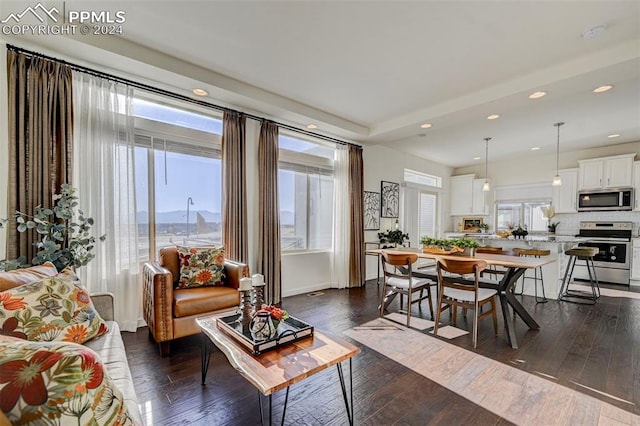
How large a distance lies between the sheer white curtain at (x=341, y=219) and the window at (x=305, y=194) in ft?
0.36

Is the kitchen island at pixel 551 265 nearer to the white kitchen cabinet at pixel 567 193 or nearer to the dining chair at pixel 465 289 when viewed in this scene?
the dining chair at pixel 465 289

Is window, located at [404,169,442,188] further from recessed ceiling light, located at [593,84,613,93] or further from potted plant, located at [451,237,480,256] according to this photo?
recessed ceiling light, located at [593,84,613,93]

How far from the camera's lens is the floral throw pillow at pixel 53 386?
62 centimetres

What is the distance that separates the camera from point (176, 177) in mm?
3449

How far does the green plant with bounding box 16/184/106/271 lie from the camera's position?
2279 millimetres

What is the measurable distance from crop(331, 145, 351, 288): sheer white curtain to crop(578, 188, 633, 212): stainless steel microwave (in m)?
5.01

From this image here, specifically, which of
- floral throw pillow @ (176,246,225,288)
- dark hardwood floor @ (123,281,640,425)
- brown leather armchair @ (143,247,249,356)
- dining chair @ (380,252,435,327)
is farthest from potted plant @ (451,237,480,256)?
floral throw pillow @ (176,246,225,288)

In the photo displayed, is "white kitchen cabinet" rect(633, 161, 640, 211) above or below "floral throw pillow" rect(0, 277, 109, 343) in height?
above

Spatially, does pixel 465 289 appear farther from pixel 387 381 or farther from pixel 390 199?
pixel 390 199

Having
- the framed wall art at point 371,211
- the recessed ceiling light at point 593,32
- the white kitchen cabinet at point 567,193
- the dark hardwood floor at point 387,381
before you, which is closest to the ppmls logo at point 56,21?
the dark hardwood floor at point 387,381

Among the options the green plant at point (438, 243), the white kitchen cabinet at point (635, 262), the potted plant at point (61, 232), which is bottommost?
the white kitchen cabinet at point (635, 262)

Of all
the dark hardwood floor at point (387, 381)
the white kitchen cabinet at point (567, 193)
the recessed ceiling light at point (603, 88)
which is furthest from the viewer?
the white kitchen cabinet at point (567, 193)

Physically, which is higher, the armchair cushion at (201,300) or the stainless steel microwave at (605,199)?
the stainless steel microwave at (605,199)

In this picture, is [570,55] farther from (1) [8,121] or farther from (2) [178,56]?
(1) [8,121]
